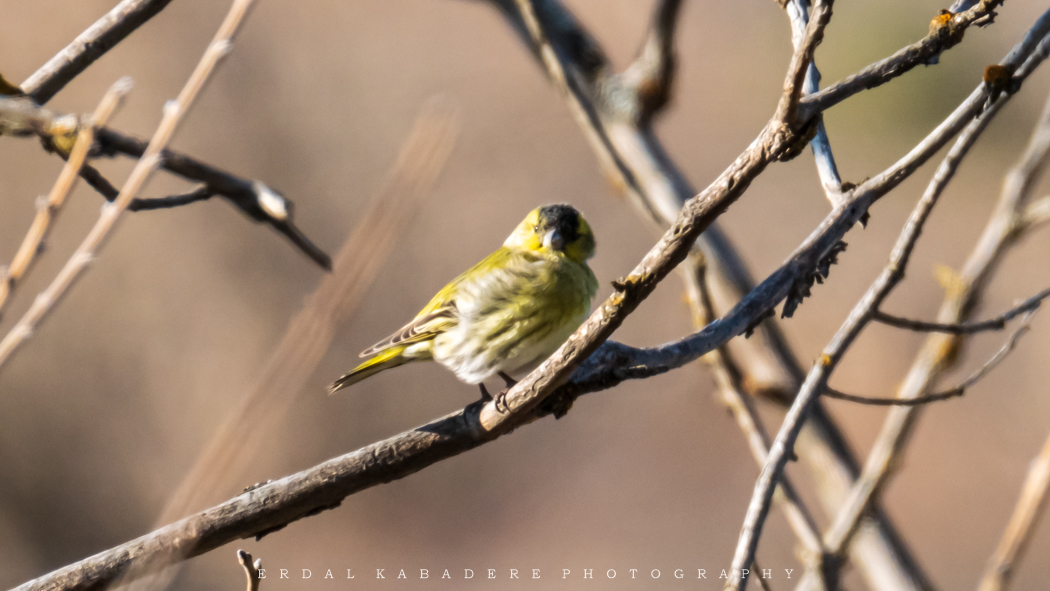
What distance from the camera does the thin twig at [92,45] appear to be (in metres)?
1.35

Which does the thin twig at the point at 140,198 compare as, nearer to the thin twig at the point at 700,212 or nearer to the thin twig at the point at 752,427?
the thin twig at the point at 700,212

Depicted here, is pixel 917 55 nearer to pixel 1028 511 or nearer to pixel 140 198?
pixel 1028 511

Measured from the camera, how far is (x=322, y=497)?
4.63ft

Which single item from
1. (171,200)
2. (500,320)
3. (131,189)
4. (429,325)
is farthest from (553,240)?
(131,189)

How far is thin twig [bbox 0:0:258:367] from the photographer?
48cm

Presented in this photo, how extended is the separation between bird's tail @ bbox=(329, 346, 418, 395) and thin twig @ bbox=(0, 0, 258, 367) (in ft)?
5.54

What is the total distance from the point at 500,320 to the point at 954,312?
1323mm

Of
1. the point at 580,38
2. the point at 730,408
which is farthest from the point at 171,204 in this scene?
the point at 580,38

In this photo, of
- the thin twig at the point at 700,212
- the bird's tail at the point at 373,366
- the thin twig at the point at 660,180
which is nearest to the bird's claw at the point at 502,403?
the thin twig at the point at 700,212

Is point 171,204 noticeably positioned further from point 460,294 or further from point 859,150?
point 859,150

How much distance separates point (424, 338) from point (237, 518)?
1.02 meters

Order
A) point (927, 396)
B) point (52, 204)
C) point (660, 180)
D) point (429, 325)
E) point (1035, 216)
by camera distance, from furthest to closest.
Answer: point (660, 180), point (429, 325), point (1035, 216), point (927, 396), point (52, 204)

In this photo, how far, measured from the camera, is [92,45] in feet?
4.50

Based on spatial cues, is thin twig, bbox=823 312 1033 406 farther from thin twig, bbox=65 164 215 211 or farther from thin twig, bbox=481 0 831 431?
thin twig, bbox=65 164 215 211
